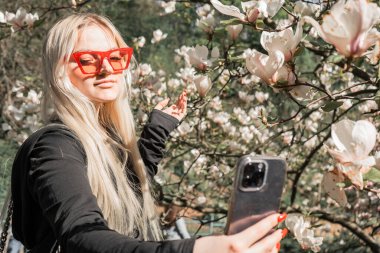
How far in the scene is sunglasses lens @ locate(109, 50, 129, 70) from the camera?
147cm

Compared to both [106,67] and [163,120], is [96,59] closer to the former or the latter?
[106,67]

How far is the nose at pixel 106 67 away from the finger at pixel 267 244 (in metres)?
0.77

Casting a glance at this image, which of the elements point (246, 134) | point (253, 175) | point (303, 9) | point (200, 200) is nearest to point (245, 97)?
point (246, 134)

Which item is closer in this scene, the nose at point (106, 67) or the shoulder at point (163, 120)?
the nose at point (106, 67)

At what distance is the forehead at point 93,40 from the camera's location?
56.5 inches

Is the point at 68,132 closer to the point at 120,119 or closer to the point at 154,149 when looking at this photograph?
the point at 120,119

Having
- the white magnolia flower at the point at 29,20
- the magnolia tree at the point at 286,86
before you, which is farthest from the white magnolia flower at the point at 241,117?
the white magnolia flower at the point at 29,20

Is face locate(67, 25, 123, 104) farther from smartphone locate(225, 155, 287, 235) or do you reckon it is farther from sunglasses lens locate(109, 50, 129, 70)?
smartphone locate(225, 155, 287, 235)

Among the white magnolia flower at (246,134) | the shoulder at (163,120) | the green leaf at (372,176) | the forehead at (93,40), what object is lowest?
the white magnolia flower at (246,134)

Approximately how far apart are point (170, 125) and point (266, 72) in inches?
22.3

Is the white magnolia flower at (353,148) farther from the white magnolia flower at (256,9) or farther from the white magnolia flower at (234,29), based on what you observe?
the white magnolia flower at (234,29)

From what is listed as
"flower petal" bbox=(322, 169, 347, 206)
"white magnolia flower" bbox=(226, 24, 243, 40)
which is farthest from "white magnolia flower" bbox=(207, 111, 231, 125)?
"flower petal" bbox=(322, 169, 347, 206)

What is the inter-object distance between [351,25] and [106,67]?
66cm

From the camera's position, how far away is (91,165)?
1250 mm
